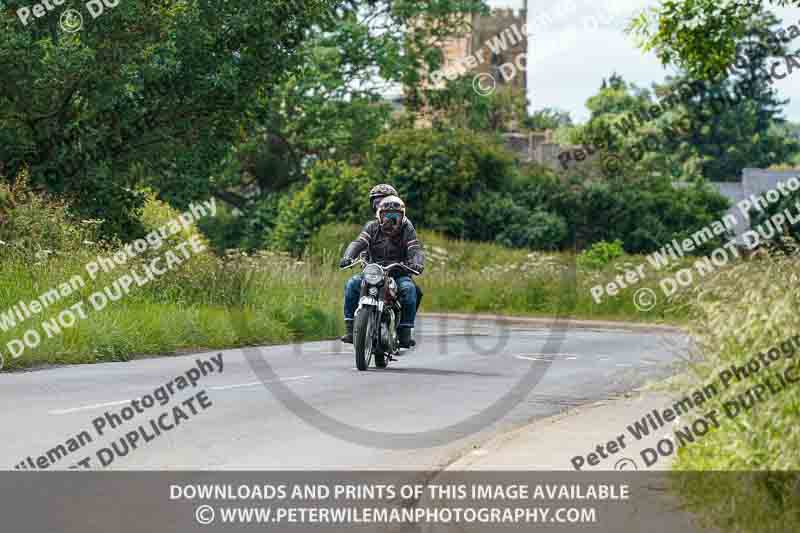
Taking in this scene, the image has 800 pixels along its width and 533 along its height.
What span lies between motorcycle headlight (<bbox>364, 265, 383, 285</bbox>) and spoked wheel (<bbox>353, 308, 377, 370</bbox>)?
0.33m

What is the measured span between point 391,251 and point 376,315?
914mm

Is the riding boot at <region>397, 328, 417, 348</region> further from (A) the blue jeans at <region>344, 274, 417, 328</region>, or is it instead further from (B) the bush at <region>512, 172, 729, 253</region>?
(B) the bush at <region>512, 172, 729, 253</region>

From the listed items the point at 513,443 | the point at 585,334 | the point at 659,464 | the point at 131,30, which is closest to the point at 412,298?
the point at 513,443

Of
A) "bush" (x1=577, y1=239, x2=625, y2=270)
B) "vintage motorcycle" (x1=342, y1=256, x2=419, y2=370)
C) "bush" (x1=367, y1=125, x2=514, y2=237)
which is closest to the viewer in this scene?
"vintage motorcycle" (x1=342, y1=256, x2=419, y2=370)

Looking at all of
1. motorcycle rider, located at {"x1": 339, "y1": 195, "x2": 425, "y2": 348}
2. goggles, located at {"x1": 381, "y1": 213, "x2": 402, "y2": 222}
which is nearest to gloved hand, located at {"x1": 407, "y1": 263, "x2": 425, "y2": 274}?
motorcycle rider, located at {"x1": 339, "y1": 195, "x2": 425, "y2": 348}

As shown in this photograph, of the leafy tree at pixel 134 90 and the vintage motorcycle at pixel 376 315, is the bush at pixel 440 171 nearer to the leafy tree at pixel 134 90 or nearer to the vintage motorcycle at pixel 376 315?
the leafy tree at pixel 134 90

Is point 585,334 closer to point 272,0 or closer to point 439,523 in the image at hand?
point 272,0

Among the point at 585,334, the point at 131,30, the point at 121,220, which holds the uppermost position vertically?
the point at 131,30

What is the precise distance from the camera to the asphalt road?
10.0 metres

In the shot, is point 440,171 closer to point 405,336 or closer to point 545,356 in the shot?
point 545,356

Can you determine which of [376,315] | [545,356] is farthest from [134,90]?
[376,315]

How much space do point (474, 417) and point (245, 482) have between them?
177 inches

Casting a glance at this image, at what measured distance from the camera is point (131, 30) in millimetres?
26562

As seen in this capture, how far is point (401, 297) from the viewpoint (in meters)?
17.4
